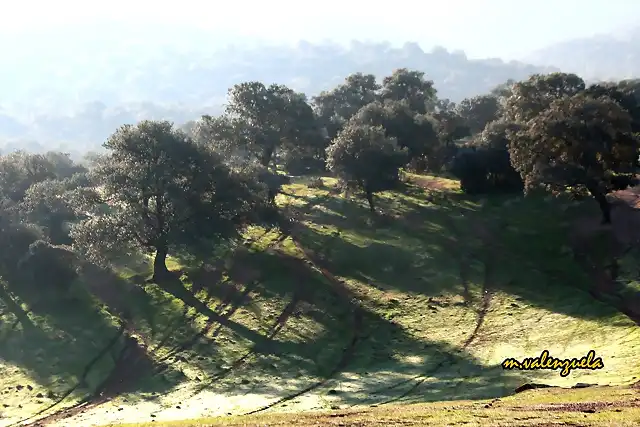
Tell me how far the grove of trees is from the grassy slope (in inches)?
239

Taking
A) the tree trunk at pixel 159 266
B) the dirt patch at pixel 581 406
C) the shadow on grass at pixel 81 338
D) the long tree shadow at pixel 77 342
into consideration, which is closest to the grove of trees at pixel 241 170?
the tree trunk at pixel 159 266

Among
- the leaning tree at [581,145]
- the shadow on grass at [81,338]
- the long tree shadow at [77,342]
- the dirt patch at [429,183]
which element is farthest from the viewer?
the dirt patch at [429,183]

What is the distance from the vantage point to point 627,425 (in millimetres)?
24844

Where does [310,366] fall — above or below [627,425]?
below

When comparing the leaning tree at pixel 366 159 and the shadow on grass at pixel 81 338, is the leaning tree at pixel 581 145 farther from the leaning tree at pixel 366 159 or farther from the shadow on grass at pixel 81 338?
the shadow on grass at pixel 81 338

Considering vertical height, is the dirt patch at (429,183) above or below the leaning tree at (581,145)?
below

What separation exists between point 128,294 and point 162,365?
18758 millimetres

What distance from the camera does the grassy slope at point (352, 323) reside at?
47.4 m

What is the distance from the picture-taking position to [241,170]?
80.6 metres

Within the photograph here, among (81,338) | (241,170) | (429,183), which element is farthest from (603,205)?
(81,338)

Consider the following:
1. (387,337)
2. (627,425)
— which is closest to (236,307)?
(387,337)

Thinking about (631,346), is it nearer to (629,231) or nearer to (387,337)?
(387,337)

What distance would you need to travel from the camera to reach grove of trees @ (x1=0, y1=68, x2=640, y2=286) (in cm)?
7119

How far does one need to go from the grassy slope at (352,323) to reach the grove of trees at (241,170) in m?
6.06
